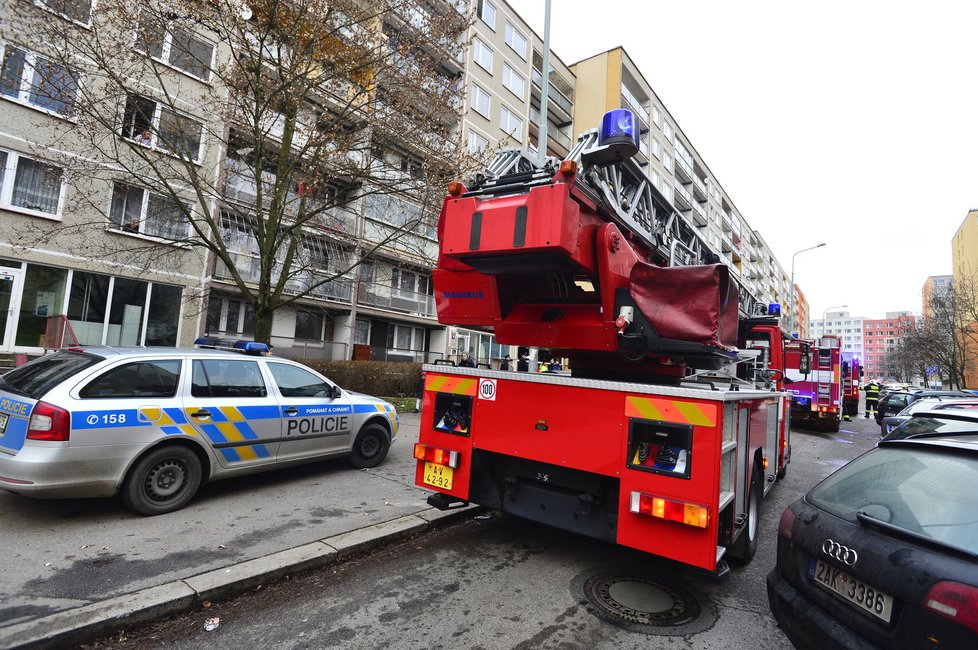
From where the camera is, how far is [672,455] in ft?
11.2

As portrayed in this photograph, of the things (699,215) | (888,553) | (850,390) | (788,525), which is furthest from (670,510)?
(699,215)

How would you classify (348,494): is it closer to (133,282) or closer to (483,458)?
(483,458)

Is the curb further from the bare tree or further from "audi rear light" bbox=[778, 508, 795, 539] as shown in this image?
the bare tree

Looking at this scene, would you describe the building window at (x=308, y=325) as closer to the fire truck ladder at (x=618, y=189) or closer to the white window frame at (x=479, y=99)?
the white window frame at (x=479, y=99)

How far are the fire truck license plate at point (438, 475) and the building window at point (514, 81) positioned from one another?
1127 inches

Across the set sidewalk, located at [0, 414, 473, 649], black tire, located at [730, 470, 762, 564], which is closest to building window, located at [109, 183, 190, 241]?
sidewalk, located at [0, 414, 473, 649]

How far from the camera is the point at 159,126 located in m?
11.8

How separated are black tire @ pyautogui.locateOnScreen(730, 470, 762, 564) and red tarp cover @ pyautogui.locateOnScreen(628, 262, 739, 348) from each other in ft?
5.53

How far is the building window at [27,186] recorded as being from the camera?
43.6ft

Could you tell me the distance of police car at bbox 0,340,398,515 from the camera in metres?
4.16

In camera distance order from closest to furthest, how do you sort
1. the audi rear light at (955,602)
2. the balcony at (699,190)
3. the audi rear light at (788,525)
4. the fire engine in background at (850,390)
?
the audi rear light at (955,602), the audi rear light at (788,525), the fire engine in background at (850,390), the balcony at (699,190)

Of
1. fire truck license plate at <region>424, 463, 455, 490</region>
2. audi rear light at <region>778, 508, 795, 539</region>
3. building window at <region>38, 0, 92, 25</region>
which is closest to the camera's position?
audi rear light at <region>778, 508, 795, 539</region>

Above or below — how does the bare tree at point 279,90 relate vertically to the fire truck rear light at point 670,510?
above

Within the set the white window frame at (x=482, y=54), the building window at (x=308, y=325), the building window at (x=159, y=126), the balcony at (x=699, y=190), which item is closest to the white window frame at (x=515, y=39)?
the white window frame at (x=482, y=54)
